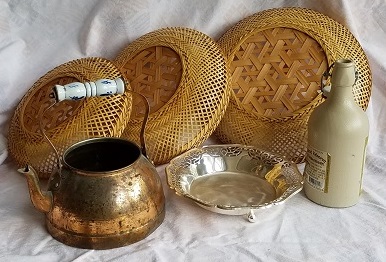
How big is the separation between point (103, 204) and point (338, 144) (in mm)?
312

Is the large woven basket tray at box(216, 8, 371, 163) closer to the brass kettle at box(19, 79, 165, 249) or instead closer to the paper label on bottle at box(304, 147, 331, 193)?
the paper label on bottle at box(304, 147, 331, 193)

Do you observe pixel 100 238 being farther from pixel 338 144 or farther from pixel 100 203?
pixel 338 144

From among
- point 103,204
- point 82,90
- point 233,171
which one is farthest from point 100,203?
point 233,171

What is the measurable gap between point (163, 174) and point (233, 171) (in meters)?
0.11

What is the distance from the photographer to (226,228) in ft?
2.52

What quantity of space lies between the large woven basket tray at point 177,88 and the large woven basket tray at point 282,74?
0.05m

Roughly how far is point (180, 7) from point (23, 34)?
26 cm

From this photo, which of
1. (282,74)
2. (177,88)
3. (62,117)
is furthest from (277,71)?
(62,117)

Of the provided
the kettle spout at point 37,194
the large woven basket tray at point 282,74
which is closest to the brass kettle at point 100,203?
the kettle spout at point 37,194

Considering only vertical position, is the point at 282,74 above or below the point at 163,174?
above

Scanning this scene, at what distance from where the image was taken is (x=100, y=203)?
70 centimetres

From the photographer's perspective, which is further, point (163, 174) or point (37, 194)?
point (163, 174)

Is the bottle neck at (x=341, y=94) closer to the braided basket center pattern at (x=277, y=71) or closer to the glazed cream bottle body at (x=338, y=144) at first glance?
the glazed cream bottle body at (x=338, y=144)

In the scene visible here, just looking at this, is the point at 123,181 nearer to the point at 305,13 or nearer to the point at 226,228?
the point at 226,228
